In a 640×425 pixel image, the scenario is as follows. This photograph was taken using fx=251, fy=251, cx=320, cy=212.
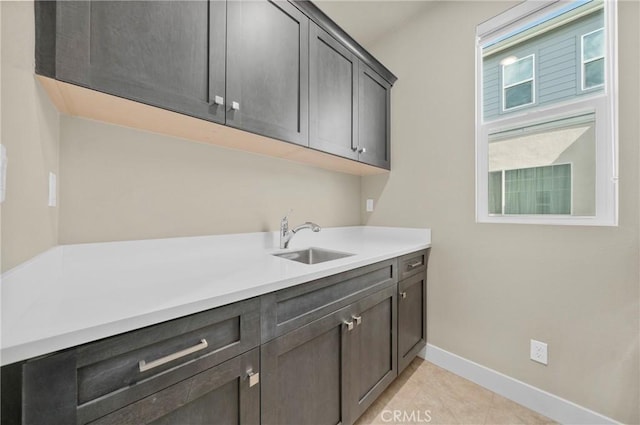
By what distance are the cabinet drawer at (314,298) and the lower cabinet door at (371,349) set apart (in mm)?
74

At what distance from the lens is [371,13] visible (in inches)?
78.0

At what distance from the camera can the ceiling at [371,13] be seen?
187 cm

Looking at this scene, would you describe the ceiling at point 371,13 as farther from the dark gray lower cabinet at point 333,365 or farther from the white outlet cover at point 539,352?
the white outlet cover at point 539,352

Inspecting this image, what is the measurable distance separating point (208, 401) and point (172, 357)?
21cm

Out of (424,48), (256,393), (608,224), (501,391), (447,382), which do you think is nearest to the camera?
(256,393)

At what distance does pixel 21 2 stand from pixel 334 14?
6.11 feet

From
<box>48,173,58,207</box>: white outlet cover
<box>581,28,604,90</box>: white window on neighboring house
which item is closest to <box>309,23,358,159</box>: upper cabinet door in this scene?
<box>48,173,58,207</box>: white outlet cover

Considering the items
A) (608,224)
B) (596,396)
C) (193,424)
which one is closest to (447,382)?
(596,396)

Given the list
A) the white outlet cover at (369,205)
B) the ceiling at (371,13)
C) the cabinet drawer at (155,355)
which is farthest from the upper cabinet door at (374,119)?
the cabinet drawer at (155,355)

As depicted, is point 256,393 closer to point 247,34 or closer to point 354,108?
point 247,34

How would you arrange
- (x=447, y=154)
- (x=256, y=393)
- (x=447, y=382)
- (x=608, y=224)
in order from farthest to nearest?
1. (x=447, y=154)
2. (x=447, y=382)
3. (x=608, y=224)
4. (x=256, y=393)

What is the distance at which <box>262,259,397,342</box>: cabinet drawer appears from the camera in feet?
2.87

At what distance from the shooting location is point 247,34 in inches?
45.7

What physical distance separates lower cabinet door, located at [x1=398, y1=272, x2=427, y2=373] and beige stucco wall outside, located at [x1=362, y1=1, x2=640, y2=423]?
0.09m
